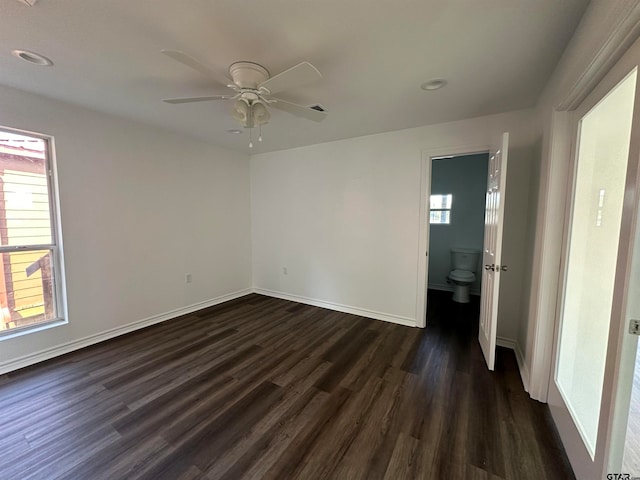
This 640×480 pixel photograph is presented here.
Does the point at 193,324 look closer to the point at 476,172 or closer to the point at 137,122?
the point at 137,122

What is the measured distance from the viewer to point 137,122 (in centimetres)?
307

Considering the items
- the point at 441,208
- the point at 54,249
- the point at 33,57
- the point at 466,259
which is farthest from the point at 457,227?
the point at 54,249

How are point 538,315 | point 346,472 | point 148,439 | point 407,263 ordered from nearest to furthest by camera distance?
point 346,472 → point 148,439 → point 538,315 → point 407,263

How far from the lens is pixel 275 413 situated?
1.85 metres

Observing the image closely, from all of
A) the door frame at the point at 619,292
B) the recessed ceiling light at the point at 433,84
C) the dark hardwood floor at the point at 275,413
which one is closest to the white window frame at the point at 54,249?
the dark hardwood floor at the point at 275,413

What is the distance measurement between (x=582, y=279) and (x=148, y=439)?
115 inches

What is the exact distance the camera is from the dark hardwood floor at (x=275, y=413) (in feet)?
4.76

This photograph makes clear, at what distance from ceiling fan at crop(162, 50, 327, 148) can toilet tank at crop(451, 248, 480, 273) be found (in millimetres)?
3611

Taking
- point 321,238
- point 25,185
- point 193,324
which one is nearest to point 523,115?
point 321,238

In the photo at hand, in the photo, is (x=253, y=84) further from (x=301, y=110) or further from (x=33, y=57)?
(x=33, y=57)

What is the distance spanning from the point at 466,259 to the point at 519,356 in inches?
87.6

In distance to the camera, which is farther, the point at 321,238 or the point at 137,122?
the point at 321,238

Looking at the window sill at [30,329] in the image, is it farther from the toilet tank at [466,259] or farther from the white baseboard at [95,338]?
the toilet tank at [466,259]

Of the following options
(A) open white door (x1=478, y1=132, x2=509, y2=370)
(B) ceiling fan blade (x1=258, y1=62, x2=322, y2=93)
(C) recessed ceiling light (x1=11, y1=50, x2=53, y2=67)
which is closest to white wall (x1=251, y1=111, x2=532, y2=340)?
(A) open white door (x1=478, y1=132, x2=509, y2=370)
